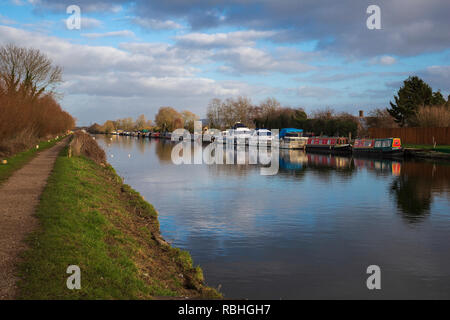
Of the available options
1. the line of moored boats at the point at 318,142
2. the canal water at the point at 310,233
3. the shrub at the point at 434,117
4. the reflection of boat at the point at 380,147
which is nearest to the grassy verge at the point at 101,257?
the canal water at the point at 310,233

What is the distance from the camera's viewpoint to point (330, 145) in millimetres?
60750

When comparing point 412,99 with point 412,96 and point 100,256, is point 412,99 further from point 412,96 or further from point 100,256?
point 100,256

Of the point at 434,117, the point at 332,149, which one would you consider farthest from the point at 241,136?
the point at 434,117

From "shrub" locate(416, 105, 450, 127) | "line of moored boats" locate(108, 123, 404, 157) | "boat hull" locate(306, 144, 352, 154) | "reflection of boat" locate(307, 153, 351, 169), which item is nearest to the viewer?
"reflection of boat" locate(307, 153, 351, 169)

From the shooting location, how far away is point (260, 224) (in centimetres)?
1588

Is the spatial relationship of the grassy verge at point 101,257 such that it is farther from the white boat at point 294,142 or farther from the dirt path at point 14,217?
the white boat at point 294,142

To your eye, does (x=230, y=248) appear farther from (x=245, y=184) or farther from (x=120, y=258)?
(x=245, y=184)

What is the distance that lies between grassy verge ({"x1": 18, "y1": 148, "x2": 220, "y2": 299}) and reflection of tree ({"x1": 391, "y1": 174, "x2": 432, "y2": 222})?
10080 millimetres

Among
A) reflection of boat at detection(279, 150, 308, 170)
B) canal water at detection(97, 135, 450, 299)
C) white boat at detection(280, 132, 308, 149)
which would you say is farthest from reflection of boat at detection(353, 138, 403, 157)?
canal water at detection(97, 135, 450, 299)

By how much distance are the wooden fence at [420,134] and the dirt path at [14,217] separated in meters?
45.8

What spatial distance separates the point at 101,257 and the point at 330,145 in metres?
54.2

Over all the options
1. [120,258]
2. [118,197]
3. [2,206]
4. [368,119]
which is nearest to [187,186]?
[118,197]

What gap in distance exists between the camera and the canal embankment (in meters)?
7.51

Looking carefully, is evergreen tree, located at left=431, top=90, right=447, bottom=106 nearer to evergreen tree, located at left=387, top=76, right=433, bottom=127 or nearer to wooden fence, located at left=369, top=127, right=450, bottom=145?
evergreen tree, located at left=387, top=76, right=433, bottom=127
